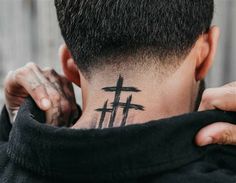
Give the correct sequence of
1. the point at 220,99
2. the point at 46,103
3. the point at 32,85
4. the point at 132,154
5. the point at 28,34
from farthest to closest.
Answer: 1. the point at 28,34
2. the point at 32,85
3. the point at 46,103
4. the point at 220,99
5. the point at 132,154

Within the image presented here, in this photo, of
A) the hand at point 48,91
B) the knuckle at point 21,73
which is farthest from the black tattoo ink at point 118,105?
the knuckle at point 21,73

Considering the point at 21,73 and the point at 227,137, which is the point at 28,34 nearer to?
the point at 21,73

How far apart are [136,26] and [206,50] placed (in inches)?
8.8

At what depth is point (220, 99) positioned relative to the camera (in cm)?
128

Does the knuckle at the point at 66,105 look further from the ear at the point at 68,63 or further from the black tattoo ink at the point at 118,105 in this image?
the black tattoo ink at the point at 118,105

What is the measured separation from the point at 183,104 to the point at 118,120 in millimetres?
186

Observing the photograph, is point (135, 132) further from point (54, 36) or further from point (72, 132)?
point (54, 36)

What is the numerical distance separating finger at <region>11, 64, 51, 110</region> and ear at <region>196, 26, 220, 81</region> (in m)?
0.47

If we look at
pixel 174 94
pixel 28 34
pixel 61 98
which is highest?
pixel 174 94

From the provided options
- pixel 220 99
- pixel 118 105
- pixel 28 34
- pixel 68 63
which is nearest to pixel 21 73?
pixel 68 63

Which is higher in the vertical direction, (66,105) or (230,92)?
(230,92)

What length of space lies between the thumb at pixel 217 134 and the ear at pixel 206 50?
0.76 feet

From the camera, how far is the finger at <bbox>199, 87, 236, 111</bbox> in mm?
1276

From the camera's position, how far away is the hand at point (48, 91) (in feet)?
5.25
